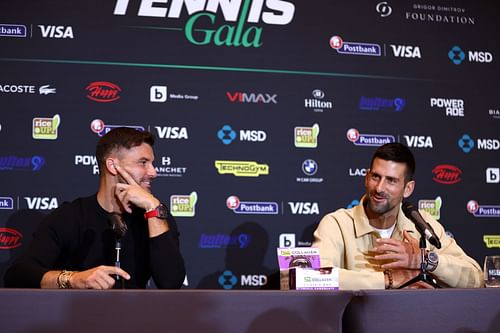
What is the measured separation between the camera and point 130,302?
1652mm

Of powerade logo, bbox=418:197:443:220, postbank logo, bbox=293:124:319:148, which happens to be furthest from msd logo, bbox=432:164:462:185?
postbank logo, bbox=293:124:319:148

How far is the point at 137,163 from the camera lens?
2990 millimetres

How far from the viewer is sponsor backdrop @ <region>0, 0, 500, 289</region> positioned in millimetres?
4117

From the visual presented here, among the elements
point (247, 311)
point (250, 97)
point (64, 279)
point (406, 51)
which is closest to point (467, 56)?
point (406, 51)

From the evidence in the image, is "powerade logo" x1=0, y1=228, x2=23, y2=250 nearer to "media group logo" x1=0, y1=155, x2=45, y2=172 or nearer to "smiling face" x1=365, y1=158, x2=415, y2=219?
"media group logo" x1=0, y1=155, x2=45, y2=172

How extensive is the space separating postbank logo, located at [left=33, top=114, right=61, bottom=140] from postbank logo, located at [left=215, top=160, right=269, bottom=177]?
1080mm

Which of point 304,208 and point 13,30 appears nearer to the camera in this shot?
point 13,30

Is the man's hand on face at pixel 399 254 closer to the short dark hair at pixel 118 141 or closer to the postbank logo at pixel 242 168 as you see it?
the short dark hair at pixel 118 141

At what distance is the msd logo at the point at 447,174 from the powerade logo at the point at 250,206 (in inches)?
47.8

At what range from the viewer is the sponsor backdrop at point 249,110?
412cm

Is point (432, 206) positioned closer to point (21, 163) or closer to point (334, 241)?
point (334, 241)

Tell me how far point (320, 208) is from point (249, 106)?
86 cm

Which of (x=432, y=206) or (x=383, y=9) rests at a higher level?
(x=383, y=9)

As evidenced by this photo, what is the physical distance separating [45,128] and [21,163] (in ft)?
0.89
